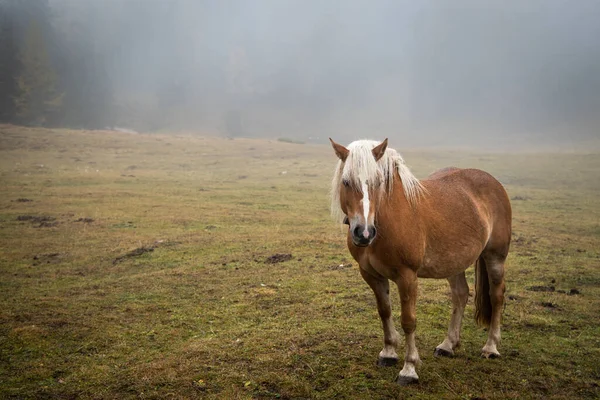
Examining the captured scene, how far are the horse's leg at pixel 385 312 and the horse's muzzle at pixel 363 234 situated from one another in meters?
0.91

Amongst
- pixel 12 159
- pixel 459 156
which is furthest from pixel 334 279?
pixel 459 156

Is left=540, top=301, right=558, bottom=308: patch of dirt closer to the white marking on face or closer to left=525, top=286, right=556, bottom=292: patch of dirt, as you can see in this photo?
left=525, top=286, right=556, bottom=292: patch of dirt

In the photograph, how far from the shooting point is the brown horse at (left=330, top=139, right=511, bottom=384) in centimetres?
477

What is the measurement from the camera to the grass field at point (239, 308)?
5.15m

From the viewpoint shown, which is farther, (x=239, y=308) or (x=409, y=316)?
(x=239, y=308)

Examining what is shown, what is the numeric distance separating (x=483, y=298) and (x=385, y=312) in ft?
5.96

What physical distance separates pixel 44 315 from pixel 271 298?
4037 millimetres

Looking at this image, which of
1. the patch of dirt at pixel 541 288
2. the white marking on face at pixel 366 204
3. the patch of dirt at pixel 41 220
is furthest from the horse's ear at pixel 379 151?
the patch of dirt at pixel 41 220

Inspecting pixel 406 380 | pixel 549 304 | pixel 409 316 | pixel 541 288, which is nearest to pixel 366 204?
pixel 409 316

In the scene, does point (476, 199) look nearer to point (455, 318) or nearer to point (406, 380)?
point (455, 318)

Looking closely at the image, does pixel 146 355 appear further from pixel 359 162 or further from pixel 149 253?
pixel 149 253

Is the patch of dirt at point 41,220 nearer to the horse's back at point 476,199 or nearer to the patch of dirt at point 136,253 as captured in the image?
the patch of dirt at point 136,253

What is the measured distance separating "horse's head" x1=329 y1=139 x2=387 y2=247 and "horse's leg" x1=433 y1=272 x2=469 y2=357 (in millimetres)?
2208

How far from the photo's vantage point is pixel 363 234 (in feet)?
14.4
